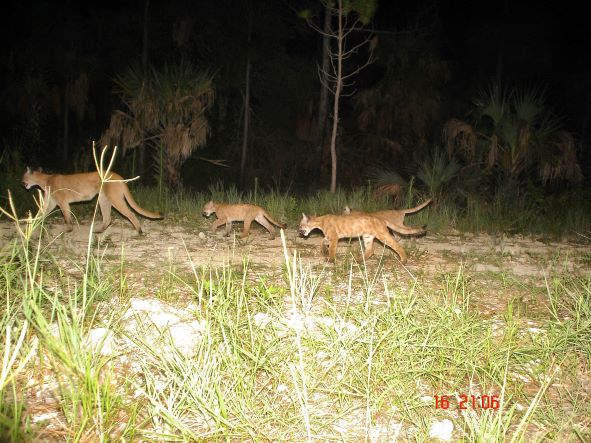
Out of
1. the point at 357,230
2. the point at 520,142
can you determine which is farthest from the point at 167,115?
the point at 520,142

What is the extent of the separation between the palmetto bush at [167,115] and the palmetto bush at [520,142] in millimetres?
6032

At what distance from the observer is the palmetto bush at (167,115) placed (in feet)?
34.9

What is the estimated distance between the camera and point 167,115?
419 inches

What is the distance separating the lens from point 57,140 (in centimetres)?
2136

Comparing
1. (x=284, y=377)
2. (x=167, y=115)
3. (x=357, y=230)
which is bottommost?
(x=284, y=377)

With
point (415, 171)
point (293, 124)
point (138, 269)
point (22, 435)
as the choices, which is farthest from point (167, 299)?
point (293, 124)

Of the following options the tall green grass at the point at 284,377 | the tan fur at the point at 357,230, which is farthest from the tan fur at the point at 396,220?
the tall green grass at the point at 284,377

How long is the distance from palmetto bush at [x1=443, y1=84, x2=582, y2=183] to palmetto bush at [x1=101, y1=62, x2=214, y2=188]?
19.8ft

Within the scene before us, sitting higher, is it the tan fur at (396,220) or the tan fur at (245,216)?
the tan fur at (396,220)

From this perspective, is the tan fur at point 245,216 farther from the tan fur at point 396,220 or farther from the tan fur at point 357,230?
the tan fur at point 396,220

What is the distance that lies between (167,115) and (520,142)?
7976 mm

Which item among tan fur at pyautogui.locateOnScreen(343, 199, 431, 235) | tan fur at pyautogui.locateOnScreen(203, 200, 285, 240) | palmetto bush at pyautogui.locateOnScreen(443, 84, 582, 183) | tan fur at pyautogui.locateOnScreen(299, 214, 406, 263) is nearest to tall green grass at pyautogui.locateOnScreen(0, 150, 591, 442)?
tan fur at pyautogui.locateOnScreen(299, 214, 406, 263)

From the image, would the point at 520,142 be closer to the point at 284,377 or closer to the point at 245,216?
the point at 245,216
